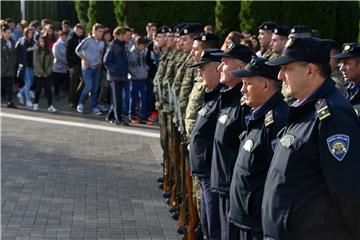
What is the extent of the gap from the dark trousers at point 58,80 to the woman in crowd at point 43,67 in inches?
61.9

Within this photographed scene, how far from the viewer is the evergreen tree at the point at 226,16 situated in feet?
66.0

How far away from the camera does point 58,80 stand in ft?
64.7

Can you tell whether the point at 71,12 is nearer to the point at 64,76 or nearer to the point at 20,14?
the point at 20,14

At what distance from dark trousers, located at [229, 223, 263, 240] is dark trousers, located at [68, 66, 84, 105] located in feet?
43.2

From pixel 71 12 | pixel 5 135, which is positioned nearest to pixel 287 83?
pixel 5 135

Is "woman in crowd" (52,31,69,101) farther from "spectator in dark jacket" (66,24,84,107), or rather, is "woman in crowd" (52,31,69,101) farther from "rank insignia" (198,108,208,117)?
"rank insignia" (198,108,208,117)

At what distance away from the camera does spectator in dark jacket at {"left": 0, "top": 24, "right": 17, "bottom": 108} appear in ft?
58.2

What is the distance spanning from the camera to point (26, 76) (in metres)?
18.4

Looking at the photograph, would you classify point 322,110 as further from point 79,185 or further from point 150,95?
point 150,95

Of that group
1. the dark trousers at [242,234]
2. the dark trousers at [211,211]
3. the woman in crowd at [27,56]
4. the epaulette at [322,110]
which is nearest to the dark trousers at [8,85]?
the woman in crowd at [27,56]

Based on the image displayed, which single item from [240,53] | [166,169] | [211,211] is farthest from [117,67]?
[240,53]

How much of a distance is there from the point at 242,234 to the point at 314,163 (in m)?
1.20

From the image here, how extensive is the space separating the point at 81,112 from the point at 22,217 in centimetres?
911

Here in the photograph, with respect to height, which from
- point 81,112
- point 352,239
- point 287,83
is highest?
point 287,83
